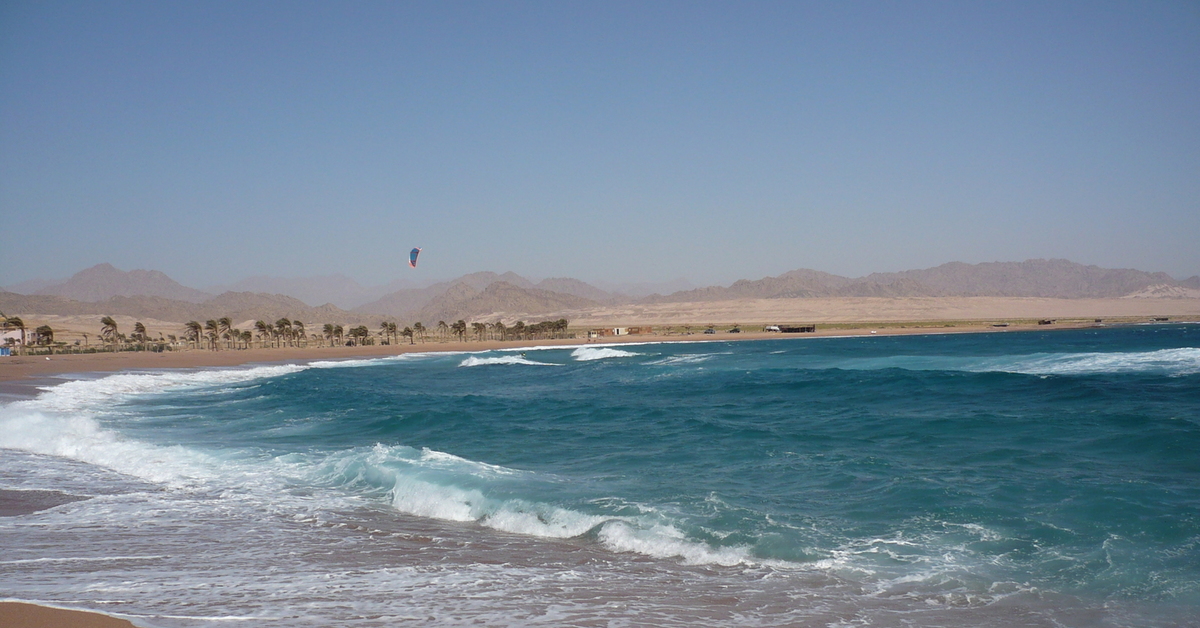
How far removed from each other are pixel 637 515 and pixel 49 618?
19.8ft

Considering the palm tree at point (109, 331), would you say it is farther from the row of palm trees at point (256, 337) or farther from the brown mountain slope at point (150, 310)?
the brown mountain slope at point (150, 310)

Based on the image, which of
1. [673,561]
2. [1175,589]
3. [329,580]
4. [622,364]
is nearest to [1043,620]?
[1175,589]

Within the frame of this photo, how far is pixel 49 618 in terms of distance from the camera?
607 cm

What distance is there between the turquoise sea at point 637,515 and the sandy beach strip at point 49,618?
0.24 m

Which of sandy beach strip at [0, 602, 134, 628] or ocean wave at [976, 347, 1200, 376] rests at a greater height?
sandy beach strip at [0, 602, 134, 628]

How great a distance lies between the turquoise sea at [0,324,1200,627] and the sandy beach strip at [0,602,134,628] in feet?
0.77

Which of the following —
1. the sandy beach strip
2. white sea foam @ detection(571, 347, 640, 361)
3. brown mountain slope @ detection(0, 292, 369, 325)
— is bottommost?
white sea foam @ detection(571, 347, 640, 361)

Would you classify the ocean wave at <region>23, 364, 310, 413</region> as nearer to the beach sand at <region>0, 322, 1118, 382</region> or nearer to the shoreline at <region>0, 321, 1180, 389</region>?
the shoreline at <region>0, 321, 1180, 389</region>

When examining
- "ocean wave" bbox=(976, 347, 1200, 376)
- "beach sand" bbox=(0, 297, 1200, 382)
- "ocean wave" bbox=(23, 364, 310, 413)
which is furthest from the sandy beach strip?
"beach sand" bbox=(0, 297, 1200, 382)

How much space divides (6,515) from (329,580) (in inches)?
219

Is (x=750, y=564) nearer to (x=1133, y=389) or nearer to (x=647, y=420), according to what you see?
(x=647, y=420)

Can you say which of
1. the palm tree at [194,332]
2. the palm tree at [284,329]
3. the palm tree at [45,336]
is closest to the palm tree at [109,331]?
the palm tree at [45,336]

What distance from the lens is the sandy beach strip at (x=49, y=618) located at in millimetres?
5945

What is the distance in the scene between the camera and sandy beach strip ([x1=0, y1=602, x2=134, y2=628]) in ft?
19.5
